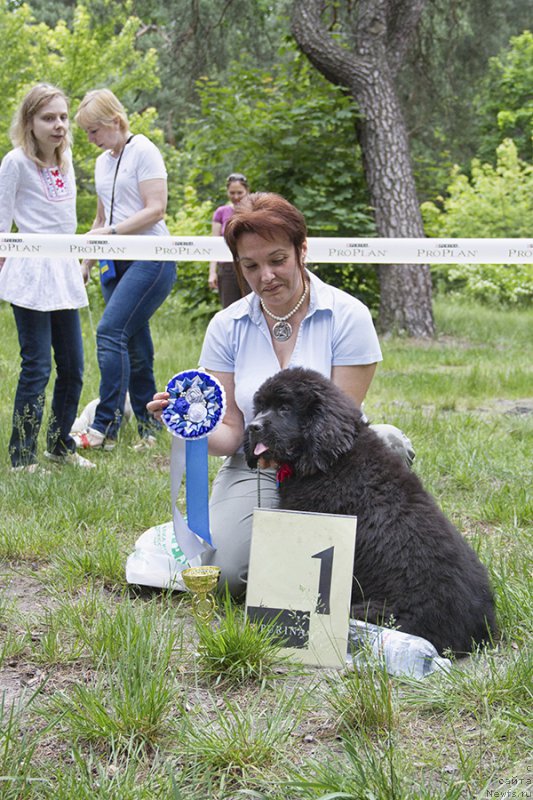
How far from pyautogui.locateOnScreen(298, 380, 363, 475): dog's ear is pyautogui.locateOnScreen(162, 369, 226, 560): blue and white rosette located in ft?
1.06

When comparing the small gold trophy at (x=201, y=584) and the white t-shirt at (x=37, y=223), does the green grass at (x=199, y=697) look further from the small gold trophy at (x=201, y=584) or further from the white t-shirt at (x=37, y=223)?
the white t-shirt at (x=37, y=223)

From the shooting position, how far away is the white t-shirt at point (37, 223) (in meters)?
4.41

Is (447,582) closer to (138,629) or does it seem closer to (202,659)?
(202,659)

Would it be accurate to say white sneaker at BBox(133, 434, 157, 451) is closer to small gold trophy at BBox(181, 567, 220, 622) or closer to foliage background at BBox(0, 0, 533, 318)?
small gold trophy at BBox(181, 567, 220, 622)

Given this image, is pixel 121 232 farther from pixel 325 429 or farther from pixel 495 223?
pixel 495 223

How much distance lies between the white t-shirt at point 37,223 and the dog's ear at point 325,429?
2386 mm

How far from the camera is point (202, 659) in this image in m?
2.31

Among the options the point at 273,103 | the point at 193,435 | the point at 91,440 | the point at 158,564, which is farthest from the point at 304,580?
the point at 273,103

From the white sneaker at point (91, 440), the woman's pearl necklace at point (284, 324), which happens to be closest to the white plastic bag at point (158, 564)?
the woman's pearl necklace at point (284, 324)

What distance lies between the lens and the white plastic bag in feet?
9.59

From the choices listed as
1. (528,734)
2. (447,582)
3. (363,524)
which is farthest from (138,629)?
(528,734)

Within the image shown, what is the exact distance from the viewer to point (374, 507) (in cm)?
Answer: 247

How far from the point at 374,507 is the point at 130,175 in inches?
136

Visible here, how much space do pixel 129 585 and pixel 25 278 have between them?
2.18 m
